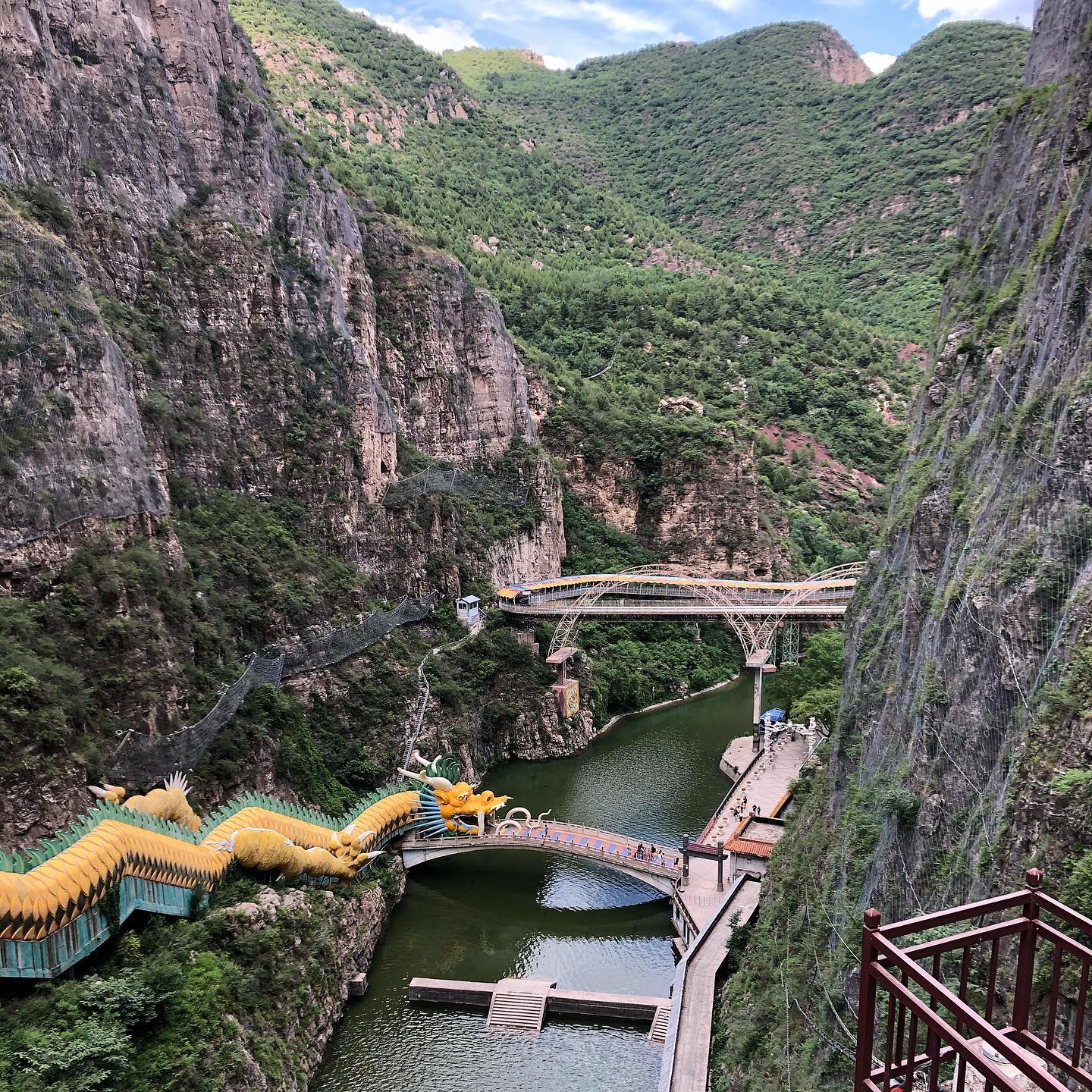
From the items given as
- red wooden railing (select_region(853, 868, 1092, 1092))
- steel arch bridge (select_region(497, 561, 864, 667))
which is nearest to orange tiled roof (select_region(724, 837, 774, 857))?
steel arch bridge (select_region(497, 561, 864, 667))

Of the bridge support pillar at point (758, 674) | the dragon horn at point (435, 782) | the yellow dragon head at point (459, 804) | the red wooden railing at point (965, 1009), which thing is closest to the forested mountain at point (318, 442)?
the yellow dragon head at point (459, 804)

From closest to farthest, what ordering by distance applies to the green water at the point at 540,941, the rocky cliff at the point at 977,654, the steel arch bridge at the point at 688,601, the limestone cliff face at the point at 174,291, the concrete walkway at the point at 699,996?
the rocky cliff at the point at 977,654
the concrete walkway at the point at 699,996
the green water at the point at 540,941
the limestone cliff face at the point at 174,291
the steel arch bridge at the point at 688,601

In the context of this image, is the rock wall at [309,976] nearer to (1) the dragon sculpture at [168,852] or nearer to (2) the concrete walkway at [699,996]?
(1) the dragon sculpture at [168,852]

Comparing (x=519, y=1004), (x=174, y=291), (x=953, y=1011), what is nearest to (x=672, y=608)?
(x=519, y=1004)

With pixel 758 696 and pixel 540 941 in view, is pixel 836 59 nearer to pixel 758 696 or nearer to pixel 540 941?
pixel 758 696

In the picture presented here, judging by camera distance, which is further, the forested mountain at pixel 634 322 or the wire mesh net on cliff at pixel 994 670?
the forested mountain at pixel 634 322
